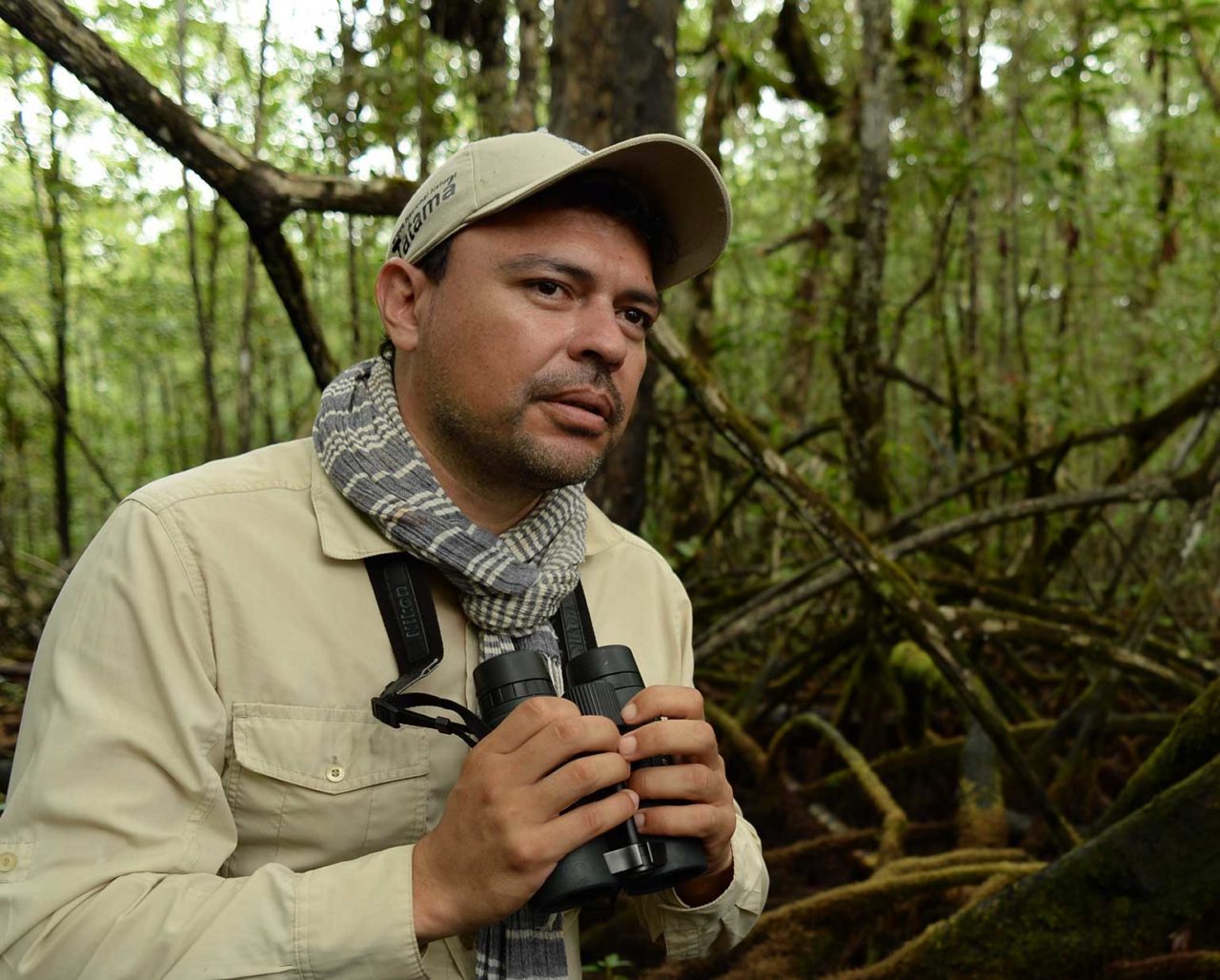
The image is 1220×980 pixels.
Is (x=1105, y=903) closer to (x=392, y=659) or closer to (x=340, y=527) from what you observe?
(x=392, y=659)

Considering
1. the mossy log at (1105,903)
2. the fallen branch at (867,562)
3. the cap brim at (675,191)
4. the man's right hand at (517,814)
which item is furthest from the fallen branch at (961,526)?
the man's right hand at (517,814)

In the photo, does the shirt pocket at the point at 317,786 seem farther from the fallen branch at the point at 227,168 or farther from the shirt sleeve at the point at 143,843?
the fallen branch at the point at 227,168

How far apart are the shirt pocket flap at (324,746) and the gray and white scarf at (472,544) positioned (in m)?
0.19

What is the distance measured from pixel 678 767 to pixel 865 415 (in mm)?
3256

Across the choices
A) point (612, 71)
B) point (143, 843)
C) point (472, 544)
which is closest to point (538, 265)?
point (472, 544)

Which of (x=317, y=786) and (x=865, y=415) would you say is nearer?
(x=317, y=786)

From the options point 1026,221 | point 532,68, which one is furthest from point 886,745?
point 1026,221

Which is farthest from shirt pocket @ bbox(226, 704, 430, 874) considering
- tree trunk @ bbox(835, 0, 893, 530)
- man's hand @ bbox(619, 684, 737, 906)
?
tree trunk @ bbox(835, 0, 893, 530)

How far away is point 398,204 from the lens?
2.61 metres

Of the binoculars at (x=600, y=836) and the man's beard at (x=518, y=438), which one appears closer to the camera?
the binoculars at (x=600, y=836)

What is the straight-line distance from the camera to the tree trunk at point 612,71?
138 inches

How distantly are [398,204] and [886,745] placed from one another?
341cm

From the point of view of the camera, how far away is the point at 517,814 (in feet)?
3.97

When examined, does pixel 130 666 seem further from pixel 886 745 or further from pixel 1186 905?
pixel 886 745
